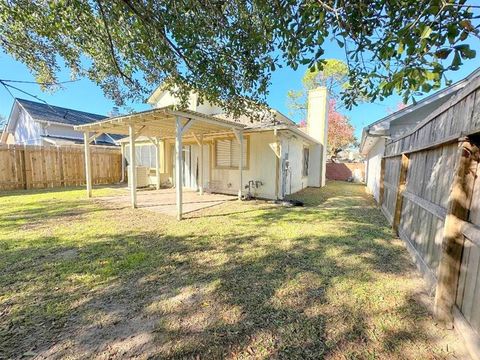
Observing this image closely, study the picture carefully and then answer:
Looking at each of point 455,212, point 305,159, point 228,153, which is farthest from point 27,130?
point 455,212

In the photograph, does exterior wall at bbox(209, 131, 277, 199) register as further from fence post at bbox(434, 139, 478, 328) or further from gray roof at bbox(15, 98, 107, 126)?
gray roof at bbox(15, 98, 107, 126)

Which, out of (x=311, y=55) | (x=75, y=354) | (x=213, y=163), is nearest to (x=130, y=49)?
(x=311, y=55)

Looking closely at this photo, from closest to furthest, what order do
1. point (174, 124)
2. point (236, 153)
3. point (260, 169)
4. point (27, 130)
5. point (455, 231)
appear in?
1. point (455, 231)
2. point (174, 124)
3. point (260, 169)
4. point (236, 153)
5. point (27, 130)

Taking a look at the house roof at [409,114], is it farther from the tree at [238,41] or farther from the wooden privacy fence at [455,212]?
the tree at [238,41]

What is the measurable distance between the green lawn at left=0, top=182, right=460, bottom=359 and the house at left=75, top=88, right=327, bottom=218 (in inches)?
86.2

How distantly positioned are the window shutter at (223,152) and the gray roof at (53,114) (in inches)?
448

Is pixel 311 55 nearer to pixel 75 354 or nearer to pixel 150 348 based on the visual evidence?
pixel 150 348

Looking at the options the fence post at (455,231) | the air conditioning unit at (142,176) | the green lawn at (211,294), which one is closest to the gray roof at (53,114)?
the air conditioning unit at (142,176)

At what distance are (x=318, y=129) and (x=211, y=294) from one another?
40.5ft

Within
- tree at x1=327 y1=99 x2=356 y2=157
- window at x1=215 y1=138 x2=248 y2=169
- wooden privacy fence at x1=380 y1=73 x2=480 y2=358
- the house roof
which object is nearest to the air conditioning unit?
window at x1=215 y1=138 x2=248 y2=169

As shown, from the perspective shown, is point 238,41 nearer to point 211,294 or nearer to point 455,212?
point 455,212

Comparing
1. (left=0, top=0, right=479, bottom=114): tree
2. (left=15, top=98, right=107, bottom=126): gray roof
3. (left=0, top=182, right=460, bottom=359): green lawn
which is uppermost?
(left=15, top=98, right=107, bottom=126): gray roof

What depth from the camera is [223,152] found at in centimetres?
945

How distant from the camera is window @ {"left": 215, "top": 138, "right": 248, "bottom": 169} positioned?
29.2ft
